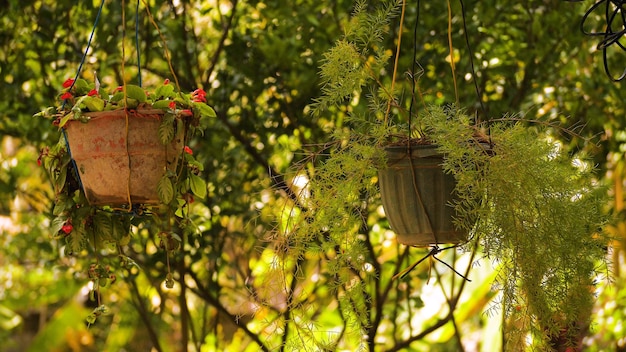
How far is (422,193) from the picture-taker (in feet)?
5.64

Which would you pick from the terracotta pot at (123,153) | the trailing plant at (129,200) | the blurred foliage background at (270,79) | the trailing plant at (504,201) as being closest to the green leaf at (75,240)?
the trailing plant at (129,200)

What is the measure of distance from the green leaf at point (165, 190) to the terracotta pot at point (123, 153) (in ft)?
0.06

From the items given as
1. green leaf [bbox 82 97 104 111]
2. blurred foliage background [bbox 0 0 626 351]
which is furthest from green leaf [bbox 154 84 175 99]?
blurred foliage background [bbox 0 0 626 351]

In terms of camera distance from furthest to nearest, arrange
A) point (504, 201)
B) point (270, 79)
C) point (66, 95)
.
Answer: point (270, 79) < point (66, 95) < point (504, 201)

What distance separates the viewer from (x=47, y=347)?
16.8 ft

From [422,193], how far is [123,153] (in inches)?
25.2

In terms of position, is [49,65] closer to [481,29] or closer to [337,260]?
[481,29]

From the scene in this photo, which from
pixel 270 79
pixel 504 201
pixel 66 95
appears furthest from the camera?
pixel 270 79

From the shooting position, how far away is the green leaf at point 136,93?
1754 mm

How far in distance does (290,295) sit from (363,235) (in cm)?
108

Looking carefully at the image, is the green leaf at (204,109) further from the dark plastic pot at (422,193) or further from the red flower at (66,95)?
the dark plastic pot at (422,193)

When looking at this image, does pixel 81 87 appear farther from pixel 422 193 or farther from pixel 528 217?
pixel 528 217

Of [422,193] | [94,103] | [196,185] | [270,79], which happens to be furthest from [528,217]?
[270,79]

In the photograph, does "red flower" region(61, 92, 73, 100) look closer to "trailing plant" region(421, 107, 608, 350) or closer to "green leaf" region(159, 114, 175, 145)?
"green leaf" region(159, 114, 175, 145)
